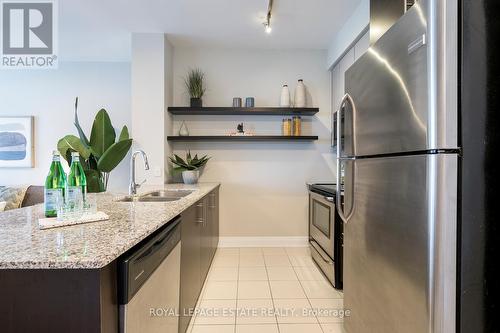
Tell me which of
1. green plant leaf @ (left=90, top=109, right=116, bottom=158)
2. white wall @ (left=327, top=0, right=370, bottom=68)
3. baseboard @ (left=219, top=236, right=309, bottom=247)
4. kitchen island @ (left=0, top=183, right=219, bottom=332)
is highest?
white wall @ (left=327, top=0, right=370, bottom=68)

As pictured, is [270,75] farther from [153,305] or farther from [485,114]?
[153,305]

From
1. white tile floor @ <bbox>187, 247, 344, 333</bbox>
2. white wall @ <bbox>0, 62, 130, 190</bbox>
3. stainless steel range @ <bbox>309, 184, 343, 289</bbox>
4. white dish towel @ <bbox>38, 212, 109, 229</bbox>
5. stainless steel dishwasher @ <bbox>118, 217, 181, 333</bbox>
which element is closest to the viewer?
stainless steel dishwasher @ <bbox>118, 217, 181, 333</bbox>

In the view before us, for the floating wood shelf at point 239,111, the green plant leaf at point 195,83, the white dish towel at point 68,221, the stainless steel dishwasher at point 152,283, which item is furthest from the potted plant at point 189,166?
the white dish towel at point 68,221

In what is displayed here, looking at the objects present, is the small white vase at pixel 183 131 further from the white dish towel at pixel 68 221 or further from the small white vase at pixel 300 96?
the white dish towel at pixel 68 221

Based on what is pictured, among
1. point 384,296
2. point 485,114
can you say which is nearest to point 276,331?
point 384,296

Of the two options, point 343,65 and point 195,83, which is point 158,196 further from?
point 343,65

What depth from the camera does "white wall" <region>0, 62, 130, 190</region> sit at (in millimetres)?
3943

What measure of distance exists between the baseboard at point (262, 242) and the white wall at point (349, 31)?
2455mm

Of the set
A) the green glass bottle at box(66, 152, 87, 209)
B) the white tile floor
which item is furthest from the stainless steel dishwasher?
the white tile floor

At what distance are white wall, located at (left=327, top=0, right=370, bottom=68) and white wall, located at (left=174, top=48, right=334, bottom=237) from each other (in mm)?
346

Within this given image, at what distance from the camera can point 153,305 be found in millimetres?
1070

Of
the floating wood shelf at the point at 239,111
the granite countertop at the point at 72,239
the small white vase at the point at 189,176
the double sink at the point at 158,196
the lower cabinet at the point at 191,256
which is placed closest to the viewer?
the granite countertop at the point at 72,239

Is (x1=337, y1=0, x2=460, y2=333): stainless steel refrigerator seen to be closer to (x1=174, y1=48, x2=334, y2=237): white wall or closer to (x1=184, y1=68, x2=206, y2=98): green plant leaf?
(x1=174, y1=48, x2=334, y2=237): white wall

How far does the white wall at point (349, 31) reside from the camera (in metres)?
2.52
